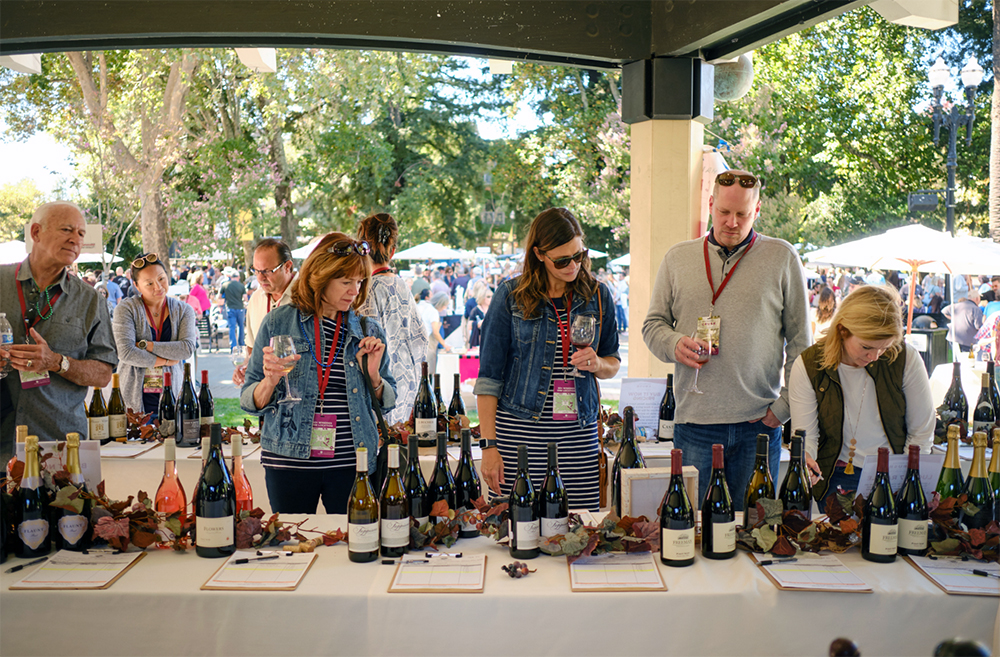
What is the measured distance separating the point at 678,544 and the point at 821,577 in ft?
1.12

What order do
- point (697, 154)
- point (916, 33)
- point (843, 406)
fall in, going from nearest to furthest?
point (843, 406)
point (697, 154)
point (916, 33)

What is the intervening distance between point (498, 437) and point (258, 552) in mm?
920

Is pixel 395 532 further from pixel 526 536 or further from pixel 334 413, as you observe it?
pixel 334 413

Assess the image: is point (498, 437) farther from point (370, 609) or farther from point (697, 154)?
point (697, 154)

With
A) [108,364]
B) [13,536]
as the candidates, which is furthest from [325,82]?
[13,536]

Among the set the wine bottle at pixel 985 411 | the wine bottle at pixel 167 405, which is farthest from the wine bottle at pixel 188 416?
the wine bottle at pixel 985 411

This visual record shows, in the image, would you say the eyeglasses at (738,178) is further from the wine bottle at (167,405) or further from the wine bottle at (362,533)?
the wine bottle at (167,405)

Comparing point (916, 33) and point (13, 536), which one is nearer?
point (13, 536)

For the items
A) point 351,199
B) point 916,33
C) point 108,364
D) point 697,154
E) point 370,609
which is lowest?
point 370,609

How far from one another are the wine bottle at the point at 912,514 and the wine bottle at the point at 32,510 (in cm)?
223

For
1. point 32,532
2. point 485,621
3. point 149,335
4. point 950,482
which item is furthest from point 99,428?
point 950,482

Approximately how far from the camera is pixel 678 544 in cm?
188

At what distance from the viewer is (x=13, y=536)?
195 cm

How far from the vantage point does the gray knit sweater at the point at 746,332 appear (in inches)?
103
